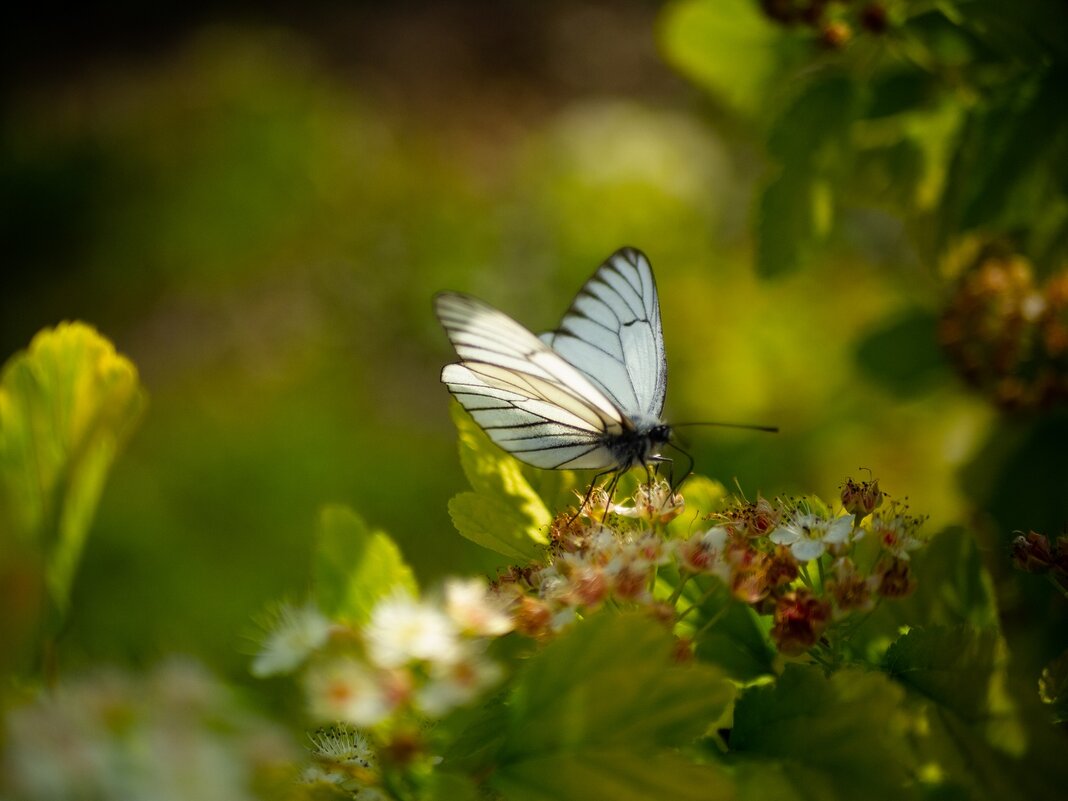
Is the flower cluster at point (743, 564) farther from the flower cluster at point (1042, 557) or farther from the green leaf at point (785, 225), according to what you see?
the green leaf at point (785, 225)

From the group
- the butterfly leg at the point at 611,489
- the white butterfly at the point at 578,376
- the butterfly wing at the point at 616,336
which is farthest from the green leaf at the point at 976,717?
the butterfly wing at the point at 616,336

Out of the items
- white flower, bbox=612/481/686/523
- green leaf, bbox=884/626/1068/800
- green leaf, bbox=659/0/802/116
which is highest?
green leaf, bbox=659/0/802/116

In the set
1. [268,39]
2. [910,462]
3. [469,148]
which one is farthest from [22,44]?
[910,462]

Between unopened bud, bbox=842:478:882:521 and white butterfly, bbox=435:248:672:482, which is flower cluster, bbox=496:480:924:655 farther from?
white butterfly, bbox=435:248:672:482

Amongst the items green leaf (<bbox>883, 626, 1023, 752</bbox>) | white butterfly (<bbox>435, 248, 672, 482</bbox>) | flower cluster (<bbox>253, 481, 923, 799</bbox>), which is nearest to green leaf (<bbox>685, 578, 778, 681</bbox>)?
flower cluster (<bbox>253, 481, 923, 799</bbox>)

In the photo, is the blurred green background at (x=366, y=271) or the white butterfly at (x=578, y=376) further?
the blurred green background at (x=366, y=271)

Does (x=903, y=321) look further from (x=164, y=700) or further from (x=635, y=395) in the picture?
(x=164, y=700)
